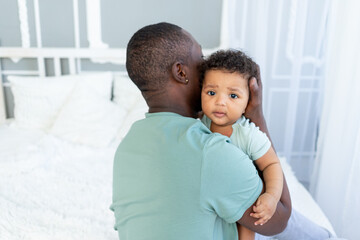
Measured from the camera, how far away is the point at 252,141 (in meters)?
0.95

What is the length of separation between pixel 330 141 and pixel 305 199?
36 cm

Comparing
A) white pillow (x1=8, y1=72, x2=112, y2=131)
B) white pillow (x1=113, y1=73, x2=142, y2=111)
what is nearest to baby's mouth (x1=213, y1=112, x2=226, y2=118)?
white pillow (x1=113, y1=73, x2=142, y2=111)

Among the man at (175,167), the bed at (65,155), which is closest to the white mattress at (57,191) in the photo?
the bed at (65,155)

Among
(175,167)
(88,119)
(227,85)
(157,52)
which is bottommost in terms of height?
(88,119)

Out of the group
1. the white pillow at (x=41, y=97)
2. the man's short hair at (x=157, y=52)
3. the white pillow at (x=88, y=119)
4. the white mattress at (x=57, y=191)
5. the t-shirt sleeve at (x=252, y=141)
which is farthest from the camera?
the white pillow at (x=41, y=97)

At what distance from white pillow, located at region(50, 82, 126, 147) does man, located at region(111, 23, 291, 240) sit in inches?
58.3

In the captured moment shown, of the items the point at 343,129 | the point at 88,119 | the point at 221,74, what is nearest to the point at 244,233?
the point at 221,74

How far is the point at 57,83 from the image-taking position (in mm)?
2547

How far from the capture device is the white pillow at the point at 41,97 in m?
2.47

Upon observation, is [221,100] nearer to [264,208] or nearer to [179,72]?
[179,72]

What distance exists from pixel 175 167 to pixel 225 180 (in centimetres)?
11

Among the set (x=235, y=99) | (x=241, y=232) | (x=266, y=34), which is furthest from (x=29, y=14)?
(x=241, y=232)

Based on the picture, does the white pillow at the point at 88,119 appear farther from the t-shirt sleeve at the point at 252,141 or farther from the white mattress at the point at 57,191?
the t-shirt sleeve at the point at 252,141

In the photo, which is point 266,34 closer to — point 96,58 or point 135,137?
point 96,58
